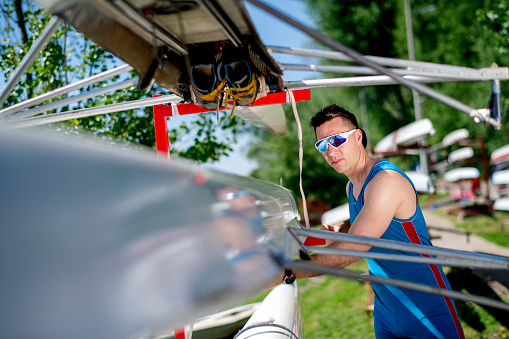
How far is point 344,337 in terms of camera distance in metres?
5.27

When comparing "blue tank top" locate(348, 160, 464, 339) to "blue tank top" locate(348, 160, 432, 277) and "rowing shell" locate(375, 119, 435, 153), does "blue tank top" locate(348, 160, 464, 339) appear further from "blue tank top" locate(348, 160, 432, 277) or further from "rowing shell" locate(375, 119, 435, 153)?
"rowing shell" locate(375, 119, 435, 153)

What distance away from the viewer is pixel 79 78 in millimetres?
4973

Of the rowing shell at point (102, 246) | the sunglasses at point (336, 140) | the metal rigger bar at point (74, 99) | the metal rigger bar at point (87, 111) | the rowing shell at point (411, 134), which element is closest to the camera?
the rowing shell at point (102, 246)

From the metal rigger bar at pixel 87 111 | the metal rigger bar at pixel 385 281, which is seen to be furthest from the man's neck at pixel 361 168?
the metal rigger bar at pixel 87 111

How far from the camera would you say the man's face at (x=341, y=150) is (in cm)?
240

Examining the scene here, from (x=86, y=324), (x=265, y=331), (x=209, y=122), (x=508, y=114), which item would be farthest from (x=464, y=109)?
(x=508, y=114)

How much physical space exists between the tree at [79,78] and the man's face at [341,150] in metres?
2.98

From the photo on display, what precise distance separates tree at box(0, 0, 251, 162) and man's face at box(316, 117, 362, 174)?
9.79ft

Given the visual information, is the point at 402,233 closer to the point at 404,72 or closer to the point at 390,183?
the point at 390,183

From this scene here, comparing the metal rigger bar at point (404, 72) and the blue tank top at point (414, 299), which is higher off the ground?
the metal rigger bar at point (404, 72)

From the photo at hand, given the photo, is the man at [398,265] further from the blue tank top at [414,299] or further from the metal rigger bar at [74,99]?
the metal rigger bar at [74,99]

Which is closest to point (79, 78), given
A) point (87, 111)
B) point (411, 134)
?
point (87, 111)

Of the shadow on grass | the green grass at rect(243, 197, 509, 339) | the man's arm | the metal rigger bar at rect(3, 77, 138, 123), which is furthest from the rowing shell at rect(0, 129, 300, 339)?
the shadow on grass

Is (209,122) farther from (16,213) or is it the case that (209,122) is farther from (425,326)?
(16,213)
